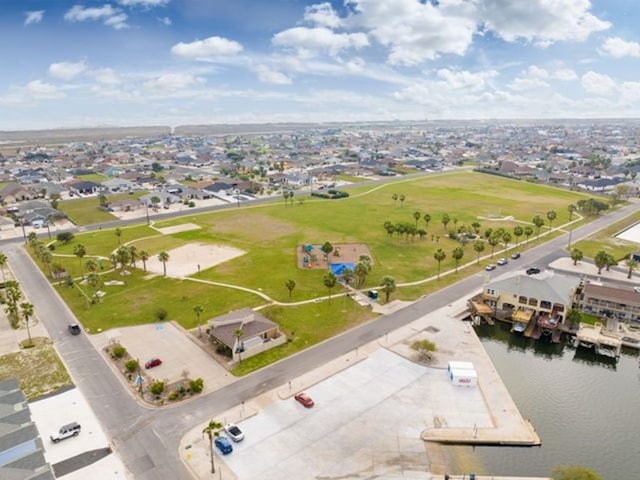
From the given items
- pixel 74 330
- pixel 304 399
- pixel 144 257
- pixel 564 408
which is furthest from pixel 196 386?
pixel 144 257

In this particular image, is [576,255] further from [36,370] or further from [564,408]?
[36,370]

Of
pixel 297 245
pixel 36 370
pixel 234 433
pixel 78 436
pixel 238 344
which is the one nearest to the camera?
pixel 234 433

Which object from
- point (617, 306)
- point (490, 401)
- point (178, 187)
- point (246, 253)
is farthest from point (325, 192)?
point (490, 401)

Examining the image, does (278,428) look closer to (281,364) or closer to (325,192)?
(281,364)

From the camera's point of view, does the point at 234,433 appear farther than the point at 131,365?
No

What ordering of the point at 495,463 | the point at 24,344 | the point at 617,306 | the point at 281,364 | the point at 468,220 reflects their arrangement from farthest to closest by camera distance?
1. the point at 468,220
2. the point at 617,306
3. the point at 24,344
4. the point at 281,364
5. the point at 495,463

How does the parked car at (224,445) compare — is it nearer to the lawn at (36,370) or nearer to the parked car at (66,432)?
the parked car at (66,432)

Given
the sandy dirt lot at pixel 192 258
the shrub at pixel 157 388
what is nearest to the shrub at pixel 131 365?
the shrub at pixel 157 388
